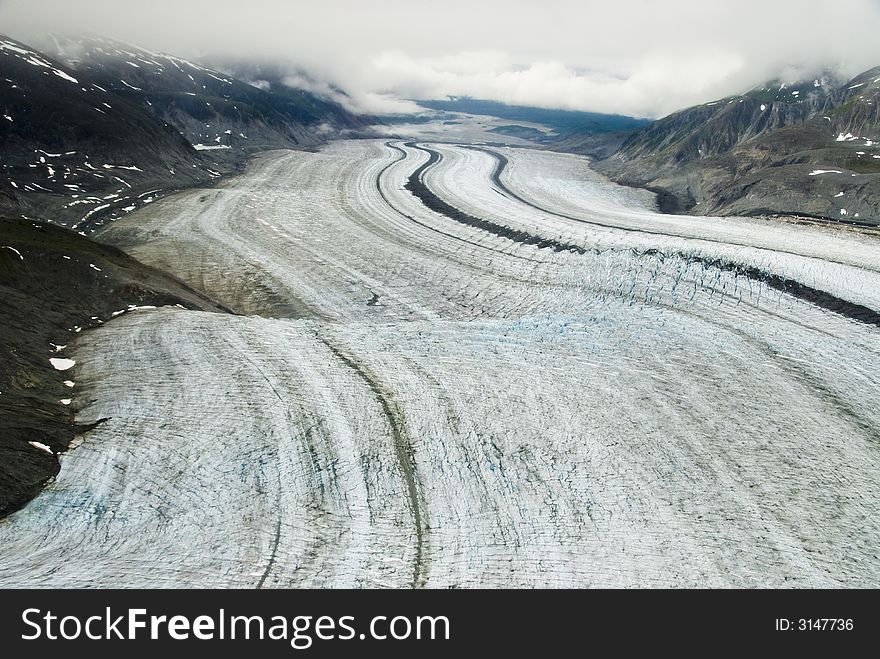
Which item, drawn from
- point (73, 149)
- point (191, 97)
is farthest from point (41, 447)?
point (191, 97)

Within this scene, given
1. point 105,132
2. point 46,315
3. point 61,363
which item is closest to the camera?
point 61,363

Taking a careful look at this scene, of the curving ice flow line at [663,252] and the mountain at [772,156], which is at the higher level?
the mountain at [772,156]

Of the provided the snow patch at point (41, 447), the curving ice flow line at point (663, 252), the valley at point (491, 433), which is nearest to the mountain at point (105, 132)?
the valley at point (491, 433)

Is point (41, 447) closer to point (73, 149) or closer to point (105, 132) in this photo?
point (73, 149)

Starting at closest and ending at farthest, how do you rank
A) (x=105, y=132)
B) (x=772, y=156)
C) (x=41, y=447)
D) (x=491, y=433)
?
1. (x=41, y=447)
2. (x=491, y=433)
3. (x=105, y=132)
4. (x=772, y=156)

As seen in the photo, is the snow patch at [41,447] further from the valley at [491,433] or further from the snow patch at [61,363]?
the snow patch at [61,363]

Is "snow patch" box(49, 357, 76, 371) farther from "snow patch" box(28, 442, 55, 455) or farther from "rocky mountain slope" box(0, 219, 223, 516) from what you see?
"snow patch" box(28, 442, 55, 455)

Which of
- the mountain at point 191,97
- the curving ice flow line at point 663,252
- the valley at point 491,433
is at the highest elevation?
the mountain at point 191,97
